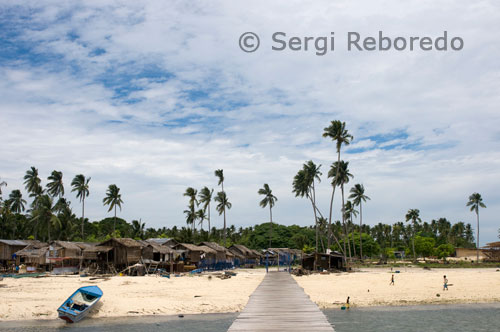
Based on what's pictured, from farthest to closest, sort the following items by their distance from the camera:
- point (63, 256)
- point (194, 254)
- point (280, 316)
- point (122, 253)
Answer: point (194, 254) → point (63, 256) → point (122, 253) → point (280, 316)

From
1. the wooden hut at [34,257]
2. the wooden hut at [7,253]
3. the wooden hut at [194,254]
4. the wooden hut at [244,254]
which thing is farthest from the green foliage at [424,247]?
the wooden hut at [7,253]

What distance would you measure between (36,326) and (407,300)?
2316 cm

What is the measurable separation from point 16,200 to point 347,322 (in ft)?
278

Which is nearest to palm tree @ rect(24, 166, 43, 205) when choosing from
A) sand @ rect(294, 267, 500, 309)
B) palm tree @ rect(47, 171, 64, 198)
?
palm tree @ rect(47, 171, 64, 198)

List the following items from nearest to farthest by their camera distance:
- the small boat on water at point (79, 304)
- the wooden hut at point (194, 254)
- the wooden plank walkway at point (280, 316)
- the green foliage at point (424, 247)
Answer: the wooden plank walkway at point (280, 316), the small boat on water at point (79, 304), the wooden hut at point (194, 254), the green foliage at point (424, 247)

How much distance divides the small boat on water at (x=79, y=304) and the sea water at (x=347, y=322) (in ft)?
1.30

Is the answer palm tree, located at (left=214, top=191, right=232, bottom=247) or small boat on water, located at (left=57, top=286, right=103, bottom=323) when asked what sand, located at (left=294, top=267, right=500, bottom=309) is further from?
palm tree, located at (left=214, top=191, right=232, bottom=247)

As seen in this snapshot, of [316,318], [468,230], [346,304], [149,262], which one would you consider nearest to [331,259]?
[149,262]

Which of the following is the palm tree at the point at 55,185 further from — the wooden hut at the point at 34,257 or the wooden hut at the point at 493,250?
the wooden hut at the point at 493,250

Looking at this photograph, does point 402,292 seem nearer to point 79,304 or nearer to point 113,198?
point 79,304

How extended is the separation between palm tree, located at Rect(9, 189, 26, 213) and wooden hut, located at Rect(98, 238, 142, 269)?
4237 centimetres

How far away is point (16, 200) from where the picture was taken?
88750 mm

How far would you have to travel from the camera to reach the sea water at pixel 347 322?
21.3 m

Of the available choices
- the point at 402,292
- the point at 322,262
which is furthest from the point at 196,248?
the point at 402,292
